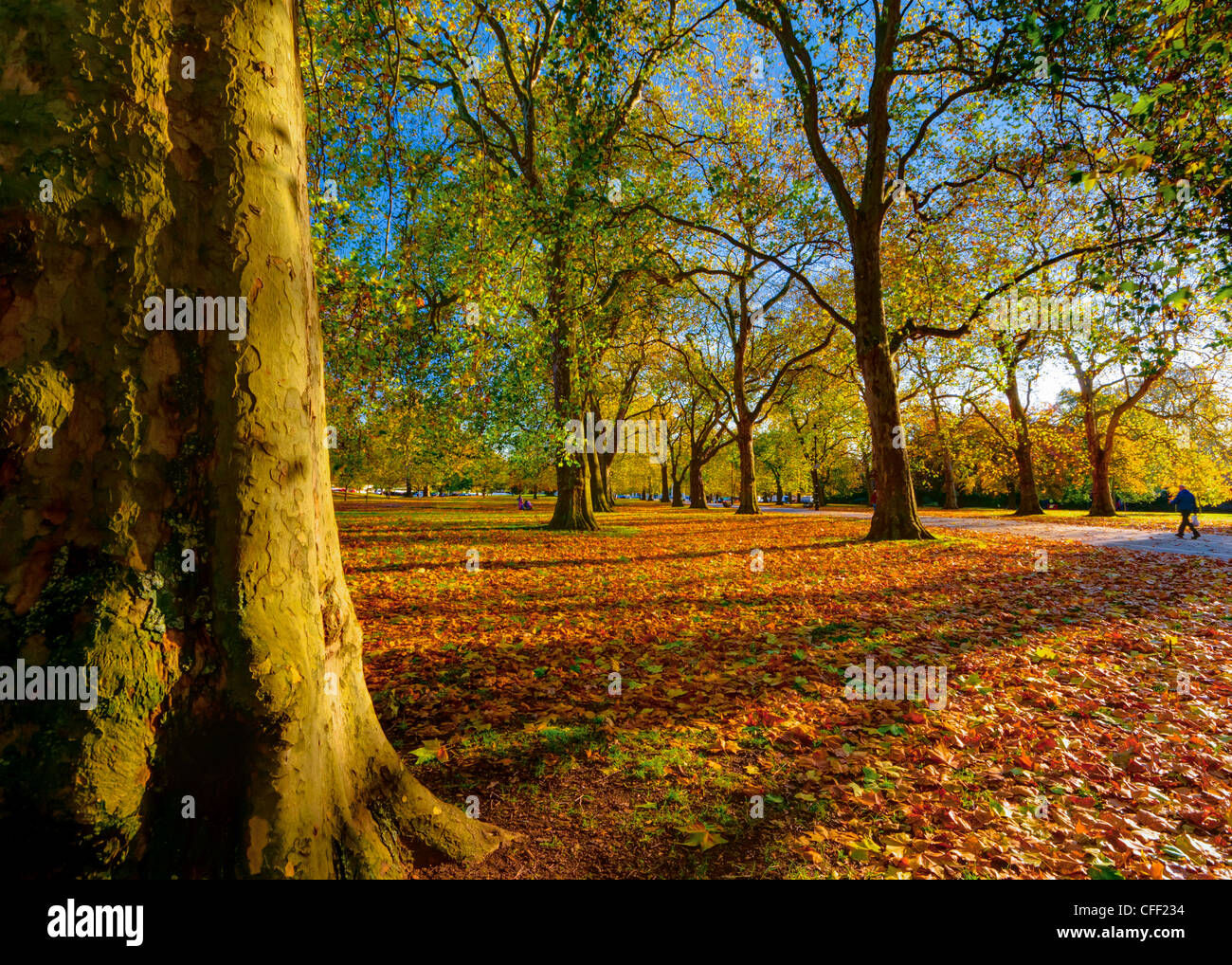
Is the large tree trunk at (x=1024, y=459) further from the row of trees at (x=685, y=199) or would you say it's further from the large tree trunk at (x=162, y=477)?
the large tree trunk at (x=162, y=477)

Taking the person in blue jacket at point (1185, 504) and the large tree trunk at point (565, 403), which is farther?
the person in blue jacket at point (1185, 504)

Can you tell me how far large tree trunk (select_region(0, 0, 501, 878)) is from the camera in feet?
5.61

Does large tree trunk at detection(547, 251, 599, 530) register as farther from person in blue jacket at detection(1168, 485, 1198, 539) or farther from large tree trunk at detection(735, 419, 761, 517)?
person in blue jacket at detection(1168, 485, 1198, 539)

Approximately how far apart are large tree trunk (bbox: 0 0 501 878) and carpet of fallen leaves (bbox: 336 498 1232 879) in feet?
3.45

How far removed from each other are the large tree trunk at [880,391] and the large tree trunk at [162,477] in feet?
46.3

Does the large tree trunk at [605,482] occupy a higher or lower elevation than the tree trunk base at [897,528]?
higher

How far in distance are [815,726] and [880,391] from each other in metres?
12.0

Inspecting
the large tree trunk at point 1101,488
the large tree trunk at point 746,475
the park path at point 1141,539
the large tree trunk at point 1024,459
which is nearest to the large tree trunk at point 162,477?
the park path at point 1141,539

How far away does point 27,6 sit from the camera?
182 centimetres

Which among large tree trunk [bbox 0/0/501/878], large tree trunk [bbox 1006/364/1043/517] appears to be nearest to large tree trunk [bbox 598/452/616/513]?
large tree trunk [bbox 1006/364/1043/517]

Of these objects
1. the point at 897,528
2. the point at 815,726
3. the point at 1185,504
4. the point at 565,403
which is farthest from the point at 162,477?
the point at 1185,504

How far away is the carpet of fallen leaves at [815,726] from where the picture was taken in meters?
2.63
